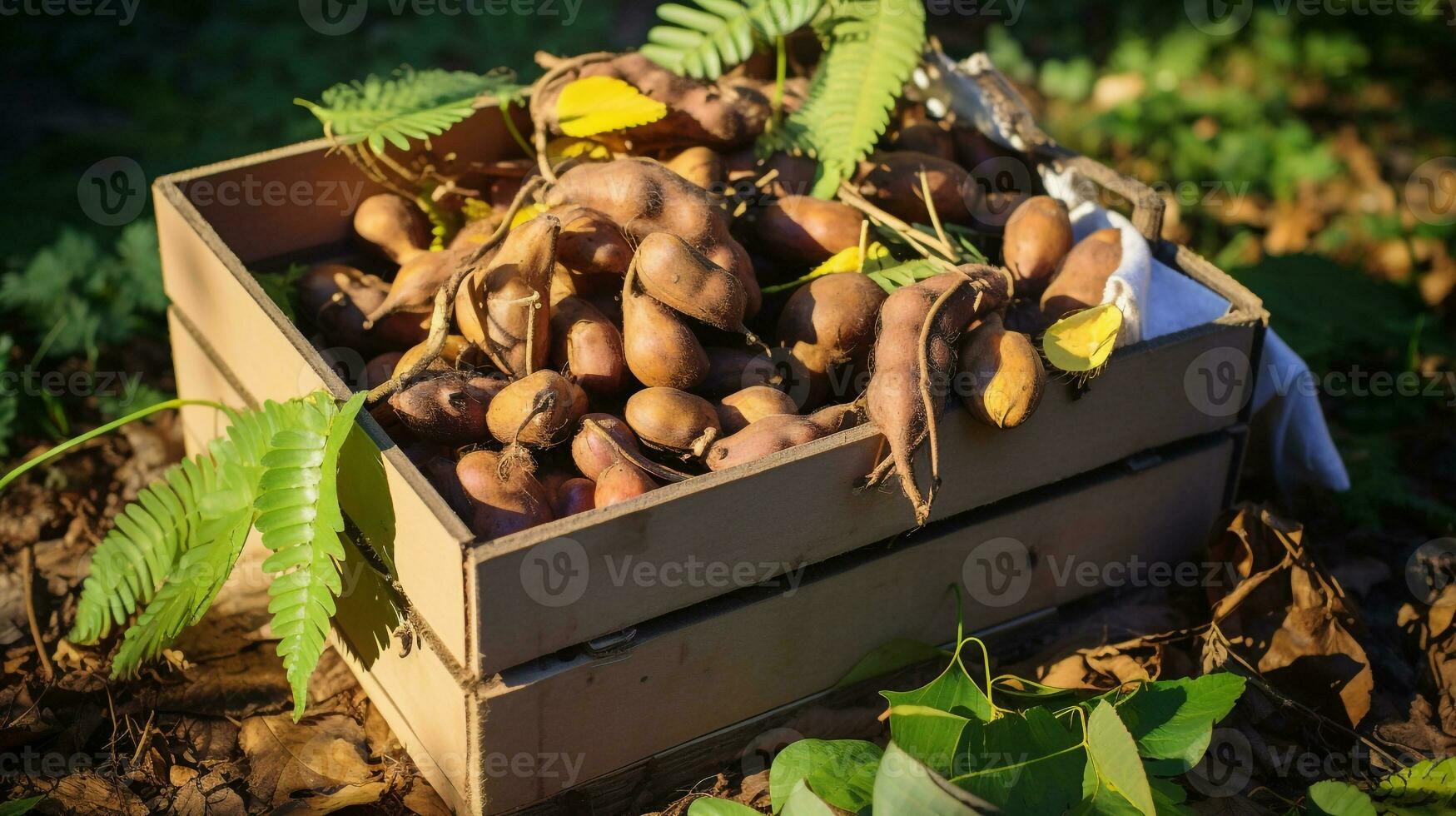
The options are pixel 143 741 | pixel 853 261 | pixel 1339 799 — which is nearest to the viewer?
pixel 1339 799

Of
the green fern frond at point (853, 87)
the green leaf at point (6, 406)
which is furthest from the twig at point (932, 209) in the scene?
the green leaf at point (6, 406)

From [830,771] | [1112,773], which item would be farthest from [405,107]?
[1112,773]

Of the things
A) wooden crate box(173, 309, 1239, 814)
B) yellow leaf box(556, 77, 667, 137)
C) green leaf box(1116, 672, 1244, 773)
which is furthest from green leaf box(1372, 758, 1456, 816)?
yellow leaf box(556, 77, 667, 137)

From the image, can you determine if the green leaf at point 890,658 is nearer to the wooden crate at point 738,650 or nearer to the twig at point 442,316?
the wooden crate at point 738,650

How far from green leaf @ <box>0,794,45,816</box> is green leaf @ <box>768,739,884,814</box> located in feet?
3.51

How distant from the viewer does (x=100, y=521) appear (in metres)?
2.49

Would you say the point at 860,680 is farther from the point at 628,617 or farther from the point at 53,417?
the point at 53,417

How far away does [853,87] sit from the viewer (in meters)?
2.43

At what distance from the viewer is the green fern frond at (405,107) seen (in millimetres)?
2266

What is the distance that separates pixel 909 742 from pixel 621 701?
1.36 feet

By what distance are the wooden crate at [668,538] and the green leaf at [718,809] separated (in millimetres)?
163

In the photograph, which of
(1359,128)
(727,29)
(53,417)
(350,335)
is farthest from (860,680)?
(1359,128)

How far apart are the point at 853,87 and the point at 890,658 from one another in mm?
1108

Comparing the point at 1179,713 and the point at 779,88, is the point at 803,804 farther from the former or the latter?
the point at 779,88
